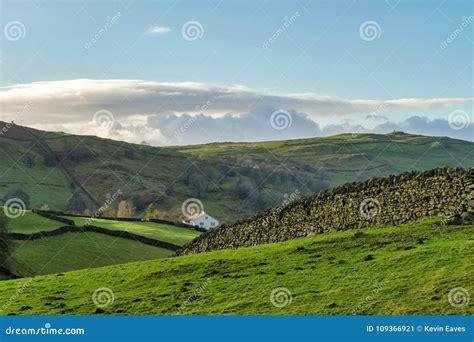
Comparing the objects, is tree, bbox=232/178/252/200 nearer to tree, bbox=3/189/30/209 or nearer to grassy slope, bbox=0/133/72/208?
grassy slope, bbox=0/133/72/208

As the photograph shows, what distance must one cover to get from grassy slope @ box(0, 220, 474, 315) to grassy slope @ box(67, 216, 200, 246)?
42.2 meters

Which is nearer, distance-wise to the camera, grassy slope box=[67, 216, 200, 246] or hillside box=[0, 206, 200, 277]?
hillside box=[0, 206, 200, 277]

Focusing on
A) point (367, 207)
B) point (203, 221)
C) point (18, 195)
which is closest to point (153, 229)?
point (367, 207)

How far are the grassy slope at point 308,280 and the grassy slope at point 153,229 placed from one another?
42.2 metres

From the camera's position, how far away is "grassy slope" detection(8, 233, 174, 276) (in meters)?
51.6

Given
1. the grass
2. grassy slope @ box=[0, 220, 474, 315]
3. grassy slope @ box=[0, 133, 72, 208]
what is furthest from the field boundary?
grassy slope @ box=[0, 133, 72, 208]

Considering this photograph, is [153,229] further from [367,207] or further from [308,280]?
[308,280]

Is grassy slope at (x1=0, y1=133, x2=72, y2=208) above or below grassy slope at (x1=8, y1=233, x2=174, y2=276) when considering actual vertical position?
above

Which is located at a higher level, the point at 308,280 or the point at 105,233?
the point at 105,233

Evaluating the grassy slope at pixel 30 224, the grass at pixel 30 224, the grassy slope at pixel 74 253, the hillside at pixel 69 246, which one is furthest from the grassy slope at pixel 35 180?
the grassy slope at pixel 74 253

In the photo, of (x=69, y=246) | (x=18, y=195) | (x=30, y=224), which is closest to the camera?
(x=69, y=246)

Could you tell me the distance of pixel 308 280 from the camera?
22500mm

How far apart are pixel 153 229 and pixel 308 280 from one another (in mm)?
59363

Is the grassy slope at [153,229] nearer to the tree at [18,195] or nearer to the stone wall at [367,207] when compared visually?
the stone wall at [367,207]
